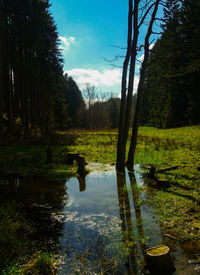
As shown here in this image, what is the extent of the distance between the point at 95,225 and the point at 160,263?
166 cm

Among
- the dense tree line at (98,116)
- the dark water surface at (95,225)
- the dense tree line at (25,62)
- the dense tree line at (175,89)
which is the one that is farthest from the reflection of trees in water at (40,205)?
the dense tree line at (98,116)

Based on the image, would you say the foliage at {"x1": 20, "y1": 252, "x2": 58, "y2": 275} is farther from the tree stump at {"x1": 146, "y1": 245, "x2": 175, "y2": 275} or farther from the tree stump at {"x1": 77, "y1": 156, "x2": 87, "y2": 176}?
the tree stump at {"x1": 77, "y1": 156, "x2": 87, "y2": 176}

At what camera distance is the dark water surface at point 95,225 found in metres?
2.81

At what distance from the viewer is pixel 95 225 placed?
3.92 metres

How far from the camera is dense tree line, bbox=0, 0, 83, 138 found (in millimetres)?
15742

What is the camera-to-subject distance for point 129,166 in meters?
9.02

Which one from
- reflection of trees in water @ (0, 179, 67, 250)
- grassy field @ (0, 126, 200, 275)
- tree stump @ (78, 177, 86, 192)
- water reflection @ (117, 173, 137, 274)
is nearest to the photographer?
water reflection @ (117, 173, 137, 274)

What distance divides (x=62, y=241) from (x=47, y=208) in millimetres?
1513

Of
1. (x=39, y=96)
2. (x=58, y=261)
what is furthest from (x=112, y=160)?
(x=39, y=96)

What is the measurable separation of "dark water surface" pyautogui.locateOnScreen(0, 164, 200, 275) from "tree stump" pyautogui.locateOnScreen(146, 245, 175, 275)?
140 millimetres

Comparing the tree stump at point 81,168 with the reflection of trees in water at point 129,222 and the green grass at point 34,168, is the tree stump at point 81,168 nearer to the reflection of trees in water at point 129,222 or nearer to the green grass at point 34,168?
the green grass at point 34,168

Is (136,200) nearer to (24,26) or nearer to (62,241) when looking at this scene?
(62,241)

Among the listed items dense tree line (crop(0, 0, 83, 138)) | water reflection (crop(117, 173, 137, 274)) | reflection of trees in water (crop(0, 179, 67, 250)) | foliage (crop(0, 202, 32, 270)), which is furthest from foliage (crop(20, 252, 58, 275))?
dense tree line (crop(0, 0, 83, 138))

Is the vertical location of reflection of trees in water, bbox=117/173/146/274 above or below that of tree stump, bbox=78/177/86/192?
above
